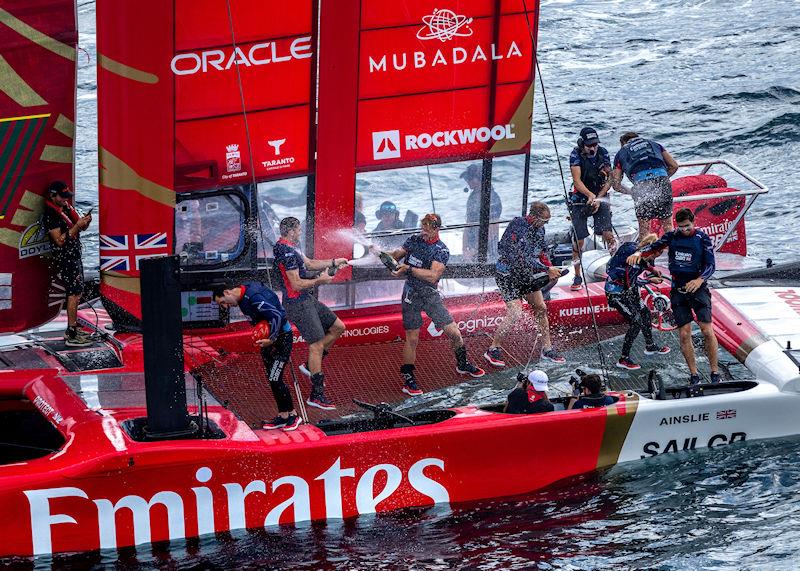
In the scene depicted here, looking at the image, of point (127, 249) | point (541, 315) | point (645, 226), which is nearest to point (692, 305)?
point (541, 315)

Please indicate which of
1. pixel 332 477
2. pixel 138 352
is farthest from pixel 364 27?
pixel 332 477

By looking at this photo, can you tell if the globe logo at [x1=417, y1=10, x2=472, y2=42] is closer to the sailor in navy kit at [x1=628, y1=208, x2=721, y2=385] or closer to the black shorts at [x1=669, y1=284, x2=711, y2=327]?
the sailor in navy kit at [x1=628, y1=208, x2=721, y2=385]

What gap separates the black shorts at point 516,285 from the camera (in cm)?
1037

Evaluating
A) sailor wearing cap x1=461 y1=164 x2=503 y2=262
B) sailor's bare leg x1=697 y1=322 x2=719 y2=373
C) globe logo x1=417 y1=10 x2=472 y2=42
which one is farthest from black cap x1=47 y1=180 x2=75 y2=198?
sailor's bare leg x1=697 y1=322 x2=719 y2=373

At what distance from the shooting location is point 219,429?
8633 mm

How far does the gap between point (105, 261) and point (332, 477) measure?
258 centimetres

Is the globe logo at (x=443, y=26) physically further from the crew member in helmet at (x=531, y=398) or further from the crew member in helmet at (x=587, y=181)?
the crew member in helmet at (x=531, y=398)

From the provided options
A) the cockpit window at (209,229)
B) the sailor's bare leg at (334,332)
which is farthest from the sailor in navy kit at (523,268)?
the cockpit window at (209,229)

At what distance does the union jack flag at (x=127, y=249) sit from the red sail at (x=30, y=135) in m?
0.47

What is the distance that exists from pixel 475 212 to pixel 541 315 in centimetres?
110

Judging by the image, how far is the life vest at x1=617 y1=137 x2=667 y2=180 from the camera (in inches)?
459

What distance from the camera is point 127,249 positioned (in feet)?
A: 32.3

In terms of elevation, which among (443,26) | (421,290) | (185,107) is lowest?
(421,290)

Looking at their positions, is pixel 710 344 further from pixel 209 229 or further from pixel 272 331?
pixel 209 229
